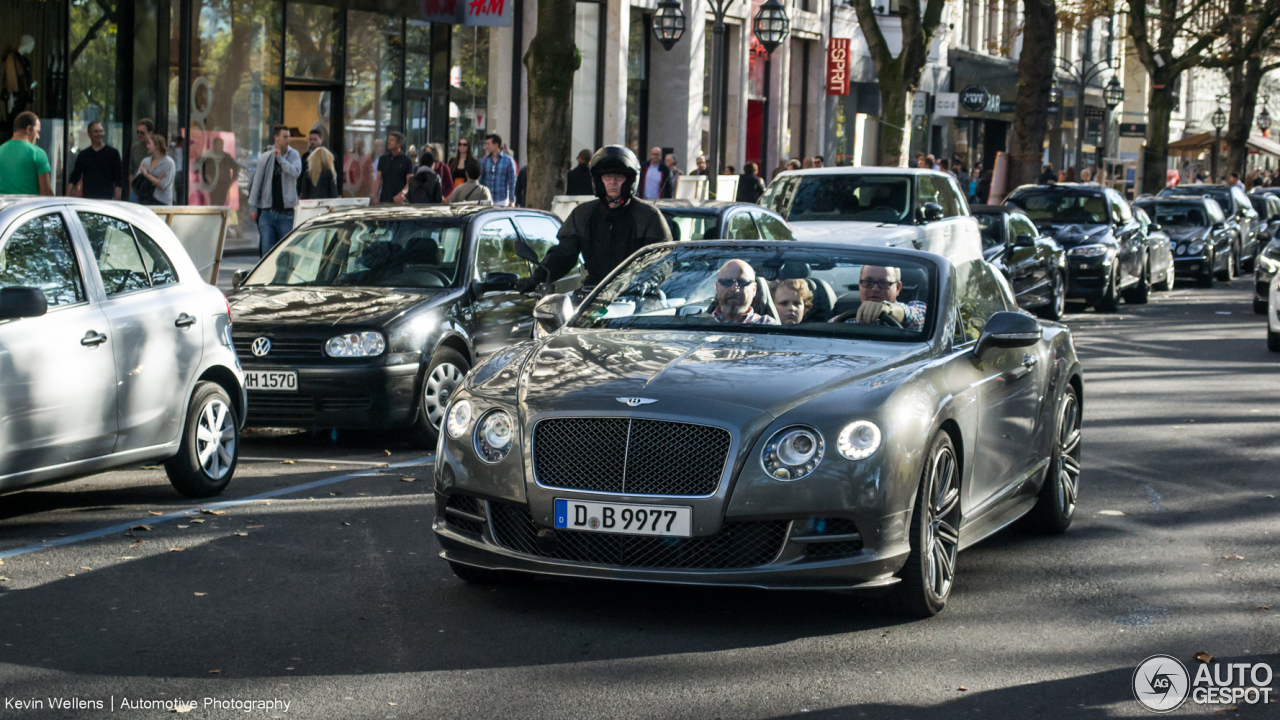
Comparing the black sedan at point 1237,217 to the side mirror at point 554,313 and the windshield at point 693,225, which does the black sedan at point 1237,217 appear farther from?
the side mirror at point 554,313

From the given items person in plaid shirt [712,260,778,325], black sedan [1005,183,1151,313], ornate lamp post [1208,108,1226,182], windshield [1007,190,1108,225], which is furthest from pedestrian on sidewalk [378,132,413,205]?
ornate lamp post [1208,108,1226,182]

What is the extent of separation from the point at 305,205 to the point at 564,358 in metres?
11.0

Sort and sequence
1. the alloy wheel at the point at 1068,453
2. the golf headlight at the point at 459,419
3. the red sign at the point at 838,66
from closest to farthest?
the golf headlight at the point at 459,419 → the alloy wheel at the point at 1068,453 → the red sign at the point at 838,66

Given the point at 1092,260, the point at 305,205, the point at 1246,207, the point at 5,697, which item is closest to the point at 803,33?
the point at 1246,207

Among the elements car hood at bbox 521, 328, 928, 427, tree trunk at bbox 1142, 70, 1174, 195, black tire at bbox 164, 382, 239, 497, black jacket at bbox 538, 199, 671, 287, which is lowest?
black tire at bbox 164, 382, 239, 497

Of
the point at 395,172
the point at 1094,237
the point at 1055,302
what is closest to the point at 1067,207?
the point at 1094,237

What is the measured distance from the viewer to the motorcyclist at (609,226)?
10.6m

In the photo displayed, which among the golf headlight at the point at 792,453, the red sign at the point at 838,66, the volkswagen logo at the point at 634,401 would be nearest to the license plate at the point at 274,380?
the volkswagen logo at the point at 634,401

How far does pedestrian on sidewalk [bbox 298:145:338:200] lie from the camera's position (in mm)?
21250

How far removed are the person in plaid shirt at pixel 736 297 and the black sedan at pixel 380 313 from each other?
373 cm

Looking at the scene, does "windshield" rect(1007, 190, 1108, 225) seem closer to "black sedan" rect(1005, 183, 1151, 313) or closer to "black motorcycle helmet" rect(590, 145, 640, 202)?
"black sedan" rect(1005, 183, 1151, 313)

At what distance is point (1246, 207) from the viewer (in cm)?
3719

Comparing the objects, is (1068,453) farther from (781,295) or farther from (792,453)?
(792,453)

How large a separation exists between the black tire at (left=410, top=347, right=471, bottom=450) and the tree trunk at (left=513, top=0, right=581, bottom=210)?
7.61m
